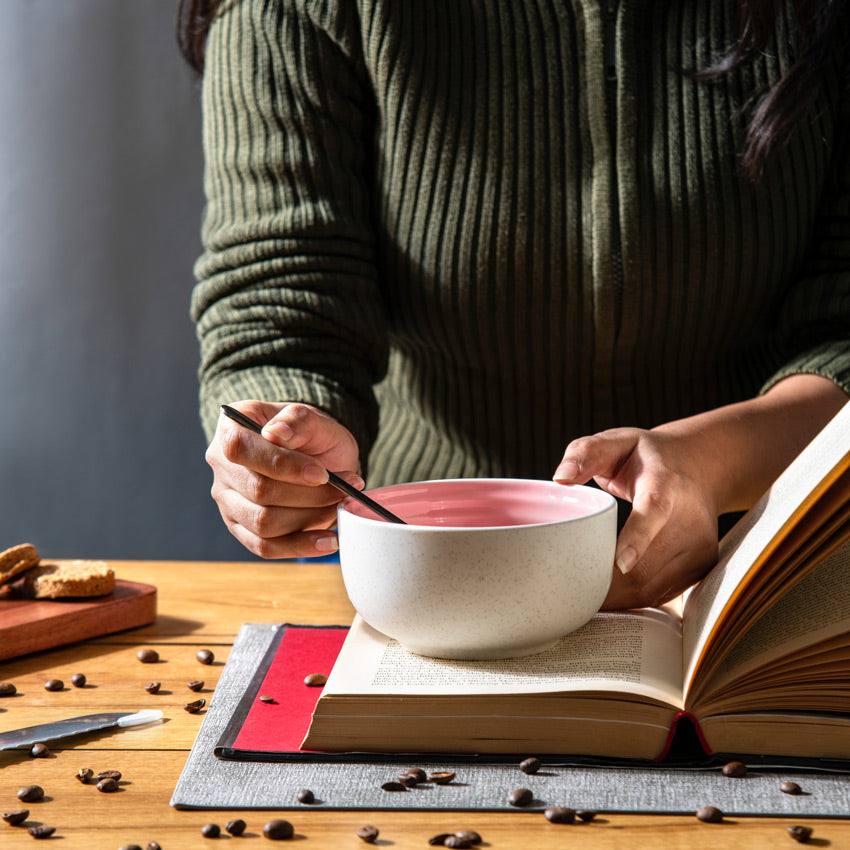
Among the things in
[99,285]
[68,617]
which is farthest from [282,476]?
[99,285]

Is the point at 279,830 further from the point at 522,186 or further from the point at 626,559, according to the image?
the point at 522,186

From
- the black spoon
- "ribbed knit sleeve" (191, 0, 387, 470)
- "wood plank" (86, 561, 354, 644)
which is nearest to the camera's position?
the black spoon

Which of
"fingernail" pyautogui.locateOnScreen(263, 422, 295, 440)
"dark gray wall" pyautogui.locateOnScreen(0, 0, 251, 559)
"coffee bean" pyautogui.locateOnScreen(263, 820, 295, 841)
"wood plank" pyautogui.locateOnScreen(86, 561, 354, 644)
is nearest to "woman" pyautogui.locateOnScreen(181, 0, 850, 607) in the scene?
"wood plank" pyautogui.locateOnScreen(86, 561, 354, 644)

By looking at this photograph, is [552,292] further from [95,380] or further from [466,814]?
[95,380]

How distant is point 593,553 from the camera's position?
74cm

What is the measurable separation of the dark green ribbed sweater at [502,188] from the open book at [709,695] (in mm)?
532

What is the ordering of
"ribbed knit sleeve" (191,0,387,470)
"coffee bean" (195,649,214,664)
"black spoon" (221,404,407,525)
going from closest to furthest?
"black spoon" (221,404,407,525) → "coffee bean" (195,649,214,664) → "ribbed knit sleeve" (191,0,387,470)

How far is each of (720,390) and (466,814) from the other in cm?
85

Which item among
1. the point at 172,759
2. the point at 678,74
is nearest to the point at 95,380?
the point at 678,74

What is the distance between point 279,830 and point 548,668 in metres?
0.22

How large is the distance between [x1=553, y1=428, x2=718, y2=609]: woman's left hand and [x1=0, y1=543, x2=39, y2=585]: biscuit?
1.78 ft

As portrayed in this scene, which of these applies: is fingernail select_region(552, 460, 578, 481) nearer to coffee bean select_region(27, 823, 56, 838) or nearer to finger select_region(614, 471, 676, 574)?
finger select_region(614, 471, 676, 574)

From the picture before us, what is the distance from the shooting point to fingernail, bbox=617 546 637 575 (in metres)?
0.82

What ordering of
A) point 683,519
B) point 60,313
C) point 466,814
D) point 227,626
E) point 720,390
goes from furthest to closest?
point 60,313, point 720,390, point 227,626, point 683,519, point 466,814
